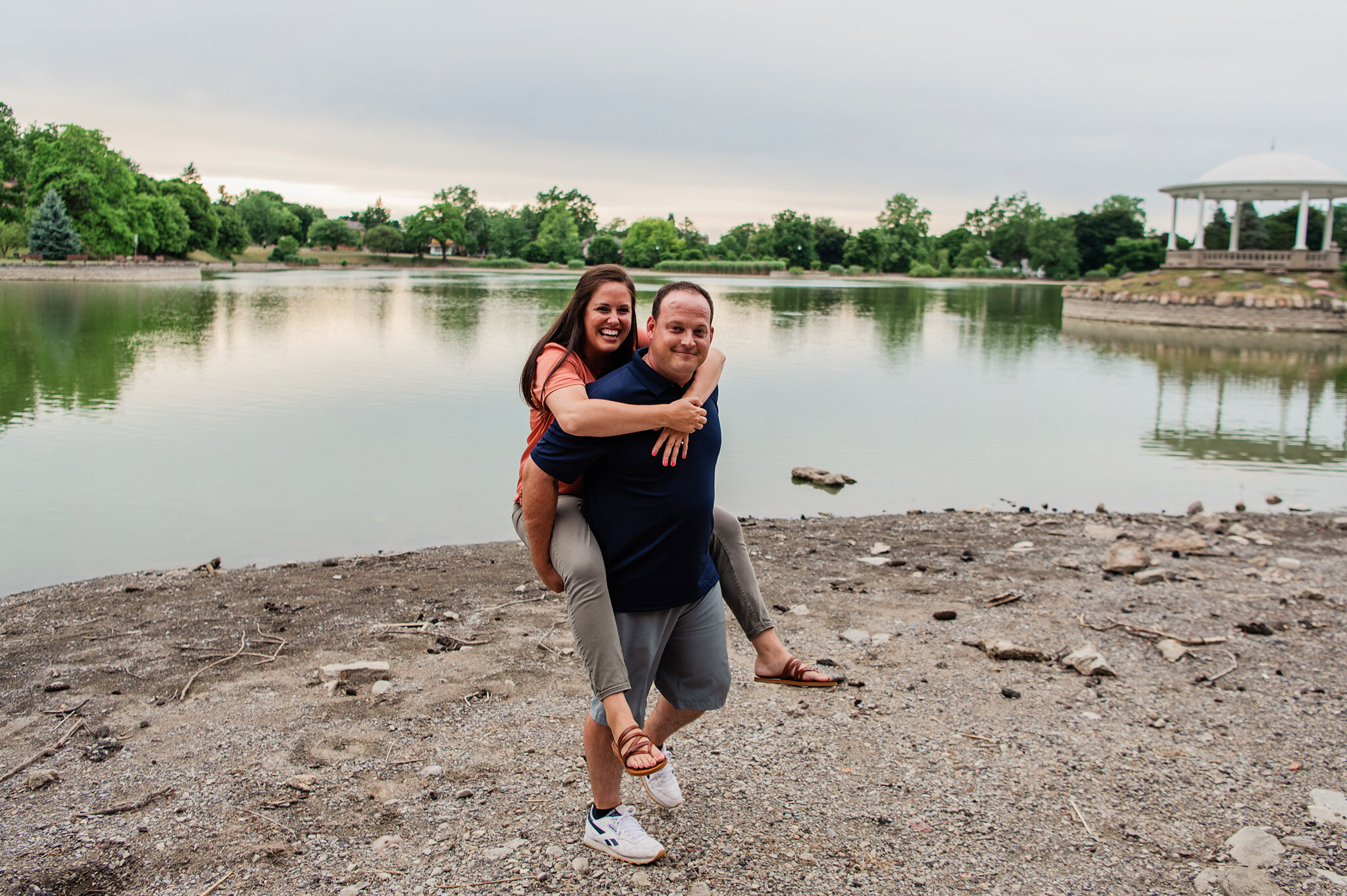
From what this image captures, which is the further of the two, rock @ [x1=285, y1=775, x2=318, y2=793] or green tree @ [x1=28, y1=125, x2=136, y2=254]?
green tree @ [x1=28, y1=125, x2=136, y2=254]

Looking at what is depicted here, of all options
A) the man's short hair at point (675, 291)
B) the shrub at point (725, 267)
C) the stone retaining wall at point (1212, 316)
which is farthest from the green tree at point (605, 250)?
the man's short hair at point (675, 291)

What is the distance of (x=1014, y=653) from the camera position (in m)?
5.21

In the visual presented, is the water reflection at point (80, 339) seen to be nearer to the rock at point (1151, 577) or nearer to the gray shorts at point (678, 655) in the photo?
the gray shorts at point (678, 655)

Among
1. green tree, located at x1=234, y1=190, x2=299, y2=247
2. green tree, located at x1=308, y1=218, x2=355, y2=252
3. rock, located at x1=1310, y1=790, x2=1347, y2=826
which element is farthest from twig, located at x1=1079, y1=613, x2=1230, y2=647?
green tree, located at x1=308, y1=218, x2=355, y2=252

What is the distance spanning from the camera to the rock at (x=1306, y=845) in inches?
131

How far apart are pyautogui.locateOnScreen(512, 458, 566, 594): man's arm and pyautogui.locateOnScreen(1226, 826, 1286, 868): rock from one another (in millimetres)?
2520

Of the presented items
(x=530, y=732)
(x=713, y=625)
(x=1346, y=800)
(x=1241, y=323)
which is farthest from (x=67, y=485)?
(x=1241, y=323)

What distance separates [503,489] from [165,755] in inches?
292

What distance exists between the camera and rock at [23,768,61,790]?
3.66 m

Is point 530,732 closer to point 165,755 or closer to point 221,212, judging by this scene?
point 165,755

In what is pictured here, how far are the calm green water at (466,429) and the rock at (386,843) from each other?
19.0ft

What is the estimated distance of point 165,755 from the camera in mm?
3934

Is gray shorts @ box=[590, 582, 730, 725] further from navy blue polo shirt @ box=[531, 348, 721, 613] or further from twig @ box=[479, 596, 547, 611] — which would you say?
twig @ box=[479, 596, 547, 611]

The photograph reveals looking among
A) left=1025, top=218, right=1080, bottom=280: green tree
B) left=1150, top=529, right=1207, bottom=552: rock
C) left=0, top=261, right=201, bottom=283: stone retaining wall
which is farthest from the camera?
left=1025, top=218, right=1080, bottom=280: green tree
